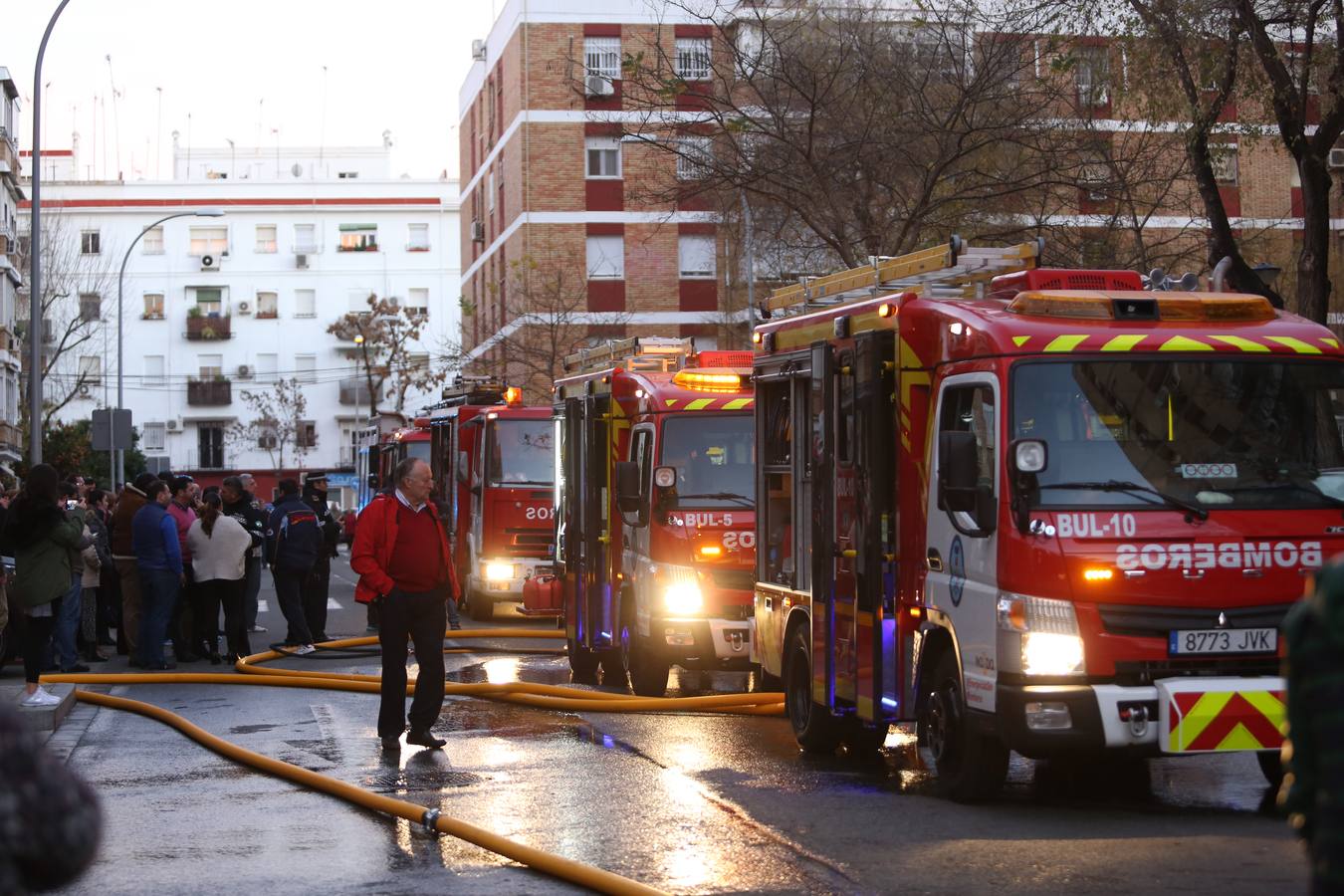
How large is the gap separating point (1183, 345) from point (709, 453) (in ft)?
20.2

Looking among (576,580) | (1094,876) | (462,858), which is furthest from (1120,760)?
(576,580)

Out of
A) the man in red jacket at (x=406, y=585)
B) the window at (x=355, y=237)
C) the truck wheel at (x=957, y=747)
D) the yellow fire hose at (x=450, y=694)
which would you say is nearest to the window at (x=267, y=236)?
the window at (x=355, y=237)

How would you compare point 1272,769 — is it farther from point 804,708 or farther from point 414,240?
point 414,240

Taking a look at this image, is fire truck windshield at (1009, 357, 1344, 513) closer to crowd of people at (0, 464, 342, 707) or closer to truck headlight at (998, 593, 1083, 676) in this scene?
truck headlight at (998, 593, 1083, 676)

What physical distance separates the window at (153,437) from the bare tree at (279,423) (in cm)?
280

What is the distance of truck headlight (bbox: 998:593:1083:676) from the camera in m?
9.18

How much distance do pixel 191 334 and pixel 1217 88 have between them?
2948 inches

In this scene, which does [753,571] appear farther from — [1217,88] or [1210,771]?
[1217,88]

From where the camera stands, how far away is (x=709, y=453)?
50.9 feet

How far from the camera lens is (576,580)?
17703mm

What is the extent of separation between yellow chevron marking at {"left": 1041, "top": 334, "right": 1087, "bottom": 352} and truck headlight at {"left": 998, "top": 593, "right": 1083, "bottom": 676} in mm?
1251

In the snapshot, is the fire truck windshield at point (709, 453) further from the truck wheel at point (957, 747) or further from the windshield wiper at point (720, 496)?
the truck wheel at point (957, 747)

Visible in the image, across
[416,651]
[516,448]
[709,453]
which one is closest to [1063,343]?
[416,651]

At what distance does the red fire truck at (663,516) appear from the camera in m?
14.9
